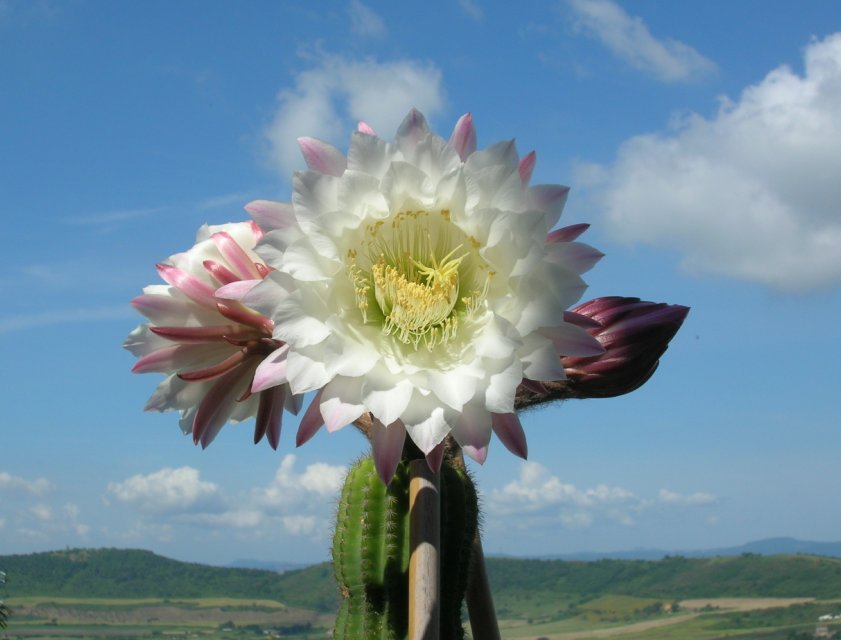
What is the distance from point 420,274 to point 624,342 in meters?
0.35

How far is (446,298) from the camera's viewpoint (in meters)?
1.41

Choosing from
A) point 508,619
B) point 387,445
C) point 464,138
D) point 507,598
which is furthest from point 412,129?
point 507,598

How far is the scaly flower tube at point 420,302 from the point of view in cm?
121

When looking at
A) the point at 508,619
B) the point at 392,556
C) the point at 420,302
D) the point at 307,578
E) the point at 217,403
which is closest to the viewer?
the point at 420,302

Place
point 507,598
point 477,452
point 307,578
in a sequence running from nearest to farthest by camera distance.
Answer: point 477,452 < point 307,578 < point 507,598

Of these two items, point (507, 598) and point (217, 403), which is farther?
point (507, 598)

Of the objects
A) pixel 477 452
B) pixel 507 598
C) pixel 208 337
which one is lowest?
pixel 507 598

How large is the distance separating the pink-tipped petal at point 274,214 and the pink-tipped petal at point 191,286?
0.18 meters

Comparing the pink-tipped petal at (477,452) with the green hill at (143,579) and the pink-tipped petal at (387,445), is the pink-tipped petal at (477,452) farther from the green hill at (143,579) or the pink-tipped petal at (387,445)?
Result: the green hill at (143,579)

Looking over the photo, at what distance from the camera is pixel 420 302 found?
140cm

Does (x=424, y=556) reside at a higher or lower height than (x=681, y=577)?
lower

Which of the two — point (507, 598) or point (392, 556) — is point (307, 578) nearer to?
point (507, 598)

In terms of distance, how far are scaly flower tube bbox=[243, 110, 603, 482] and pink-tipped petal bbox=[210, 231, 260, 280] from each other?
147 mm

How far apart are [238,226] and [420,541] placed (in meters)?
0.59
